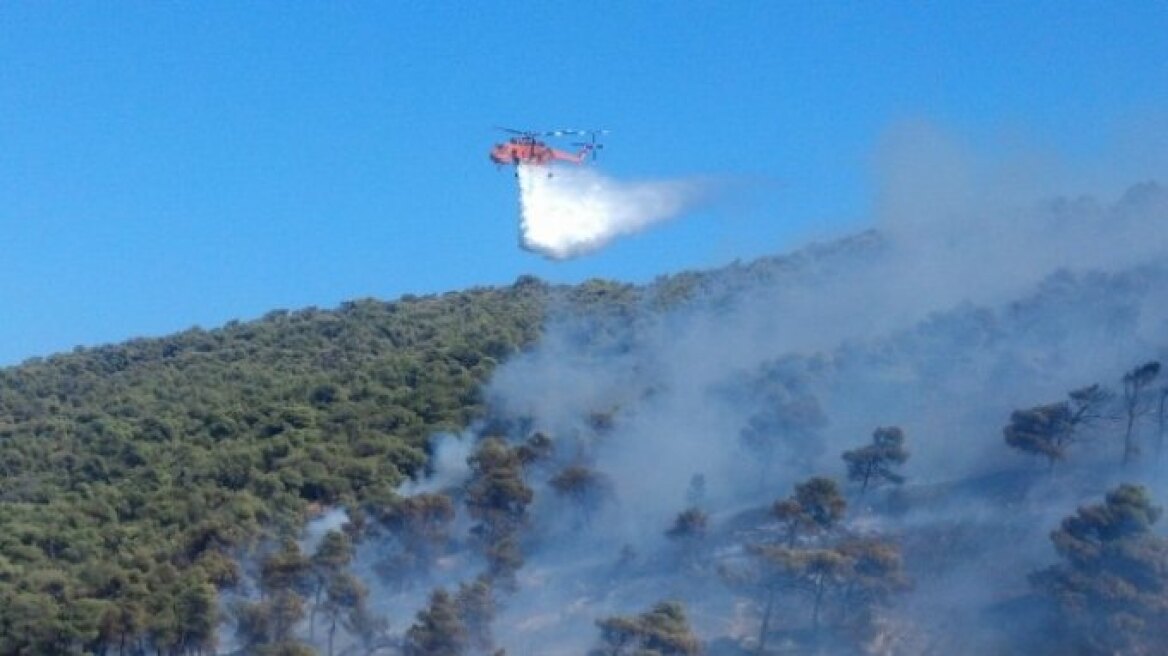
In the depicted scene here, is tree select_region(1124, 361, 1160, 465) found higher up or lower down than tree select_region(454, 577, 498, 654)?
higher up

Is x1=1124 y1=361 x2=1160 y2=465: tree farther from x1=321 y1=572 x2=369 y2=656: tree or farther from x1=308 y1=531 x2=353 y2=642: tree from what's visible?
x1=308 y1=531 x2=353 y2=642: tree

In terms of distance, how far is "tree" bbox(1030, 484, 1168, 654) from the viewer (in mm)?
45250

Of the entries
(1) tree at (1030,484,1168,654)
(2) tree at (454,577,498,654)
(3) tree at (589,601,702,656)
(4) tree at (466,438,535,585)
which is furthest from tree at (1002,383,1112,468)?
(2) tree at (454,577,498,654)

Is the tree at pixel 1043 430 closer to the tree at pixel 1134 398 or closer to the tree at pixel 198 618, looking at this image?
the tree at pixel 1134 398

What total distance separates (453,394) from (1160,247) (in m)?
39.8

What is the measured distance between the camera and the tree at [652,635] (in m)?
45.4

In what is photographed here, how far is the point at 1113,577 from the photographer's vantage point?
151 ft

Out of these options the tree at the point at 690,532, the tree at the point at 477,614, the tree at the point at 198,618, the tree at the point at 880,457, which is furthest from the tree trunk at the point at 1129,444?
the tree at the point at 198,618

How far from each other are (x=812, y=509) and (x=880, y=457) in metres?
5.64

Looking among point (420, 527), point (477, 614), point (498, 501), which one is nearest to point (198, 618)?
point (477, 614)

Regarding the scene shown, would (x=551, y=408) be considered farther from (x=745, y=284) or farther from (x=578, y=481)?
(x=745, y=284)

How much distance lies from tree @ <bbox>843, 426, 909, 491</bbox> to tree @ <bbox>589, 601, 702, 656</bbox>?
1338cm

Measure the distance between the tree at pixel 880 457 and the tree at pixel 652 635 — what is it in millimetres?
13382

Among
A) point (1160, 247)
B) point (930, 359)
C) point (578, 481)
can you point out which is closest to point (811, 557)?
point (578, 481)
